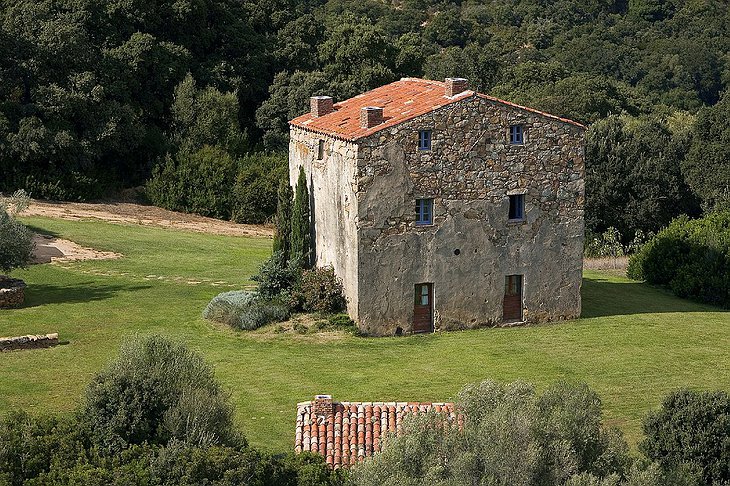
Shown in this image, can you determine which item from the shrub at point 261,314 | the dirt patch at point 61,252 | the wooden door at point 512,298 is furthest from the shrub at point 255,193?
the wooden door at point 512,298

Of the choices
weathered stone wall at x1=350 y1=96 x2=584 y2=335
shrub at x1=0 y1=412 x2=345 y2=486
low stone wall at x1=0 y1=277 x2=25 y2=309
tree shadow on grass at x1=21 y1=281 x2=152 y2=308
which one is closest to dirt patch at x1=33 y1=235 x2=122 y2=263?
tree shadow on grass at x1=21 y1=281 x2=152 y2=308

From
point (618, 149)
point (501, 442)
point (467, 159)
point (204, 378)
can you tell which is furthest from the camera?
point (618, 149)

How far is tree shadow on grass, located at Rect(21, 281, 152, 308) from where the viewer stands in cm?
3734

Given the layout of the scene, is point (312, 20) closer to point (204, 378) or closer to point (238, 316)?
point (238, 316)

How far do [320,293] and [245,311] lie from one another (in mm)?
2253

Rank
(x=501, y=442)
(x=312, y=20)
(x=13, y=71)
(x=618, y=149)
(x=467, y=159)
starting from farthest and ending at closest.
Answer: (x=312, y=20) < (x=618, y=149) < (x=13, y=71) < (x=467, y=159) < (x=501, y=442)

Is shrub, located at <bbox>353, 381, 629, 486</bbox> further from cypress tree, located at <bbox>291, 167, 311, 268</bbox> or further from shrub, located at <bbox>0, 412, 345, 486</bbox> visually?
cypress tree, located at <bbox>291, 167, 311, 268</bbox>

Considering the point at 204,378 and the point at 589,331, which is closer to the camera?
the point at 204,378

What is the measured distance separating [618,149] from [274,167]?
16756 millimetres

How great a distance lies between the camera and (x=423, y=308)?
1369 inches

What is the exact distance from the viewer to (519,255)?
35.4 metres

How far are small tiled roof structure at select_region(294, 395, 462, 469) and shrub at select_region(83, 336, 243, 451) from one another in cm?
174

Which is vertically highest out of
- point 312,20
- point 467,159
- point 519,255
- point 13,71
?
point 312,20

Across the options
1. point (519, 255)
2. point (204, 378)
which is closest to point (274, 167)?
point (519, 255)
